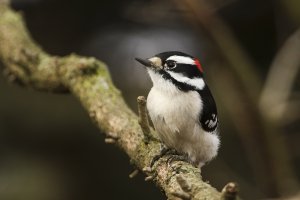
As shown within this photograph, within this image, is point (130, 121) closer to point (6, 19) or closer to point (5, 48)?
point (5, 48)

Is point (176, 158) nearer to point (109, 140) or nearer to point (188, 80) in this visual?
point (109, 140)

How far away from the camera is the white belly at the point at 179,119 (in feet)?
12.3

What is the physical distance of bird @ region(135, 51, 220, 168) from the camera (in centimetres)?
376

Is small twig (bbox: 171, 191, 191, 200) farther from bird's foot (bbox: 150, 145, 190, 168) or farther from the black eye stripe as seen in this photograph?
the black eye stripe

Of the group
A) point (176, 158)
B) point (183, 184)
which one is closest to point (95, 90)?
point (176, 158)

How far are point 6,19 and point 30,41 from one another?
0.38m

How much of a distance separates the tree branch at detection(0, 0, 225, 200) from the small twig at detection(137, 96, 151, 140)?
0.03 m

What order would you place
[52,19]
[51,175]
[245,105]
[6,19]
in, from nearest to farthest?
[245,105] < [6,19] < [51,175] < [52,19]

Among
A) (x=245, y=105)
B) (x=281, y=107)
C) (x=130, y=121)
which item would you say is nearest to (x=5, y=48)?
(x=130, y=121)

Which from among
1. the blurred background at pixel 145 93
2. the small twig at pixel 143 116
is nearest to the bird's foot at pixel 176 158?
the small twig at pixel 143 116

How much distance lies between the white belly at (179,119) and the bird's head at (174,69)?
8 centimetres

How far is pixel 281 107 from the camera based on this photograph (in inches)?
208

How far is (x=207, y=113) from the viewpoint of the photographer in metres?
3.87

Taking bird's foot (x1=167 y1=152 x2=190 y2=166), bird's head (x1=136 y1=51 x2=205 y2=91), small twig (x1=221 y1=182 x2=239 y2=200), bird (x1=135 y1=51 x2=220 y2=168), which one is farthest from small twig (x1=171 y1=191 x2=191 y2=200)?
bird's head (x1=136 y1=51 x2=205 y2=91)
